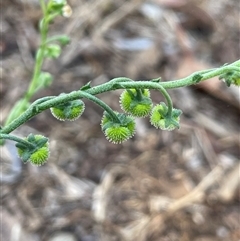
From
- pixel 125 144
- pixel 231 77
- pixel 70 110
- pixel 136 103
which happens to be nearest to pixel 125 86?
pixel 136 103

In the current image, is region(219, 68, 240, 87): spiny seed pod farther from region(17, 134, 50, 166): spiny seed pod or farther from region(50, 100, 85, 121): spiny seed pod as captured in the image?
region(17, 134, 50, 166): spiny seed pod

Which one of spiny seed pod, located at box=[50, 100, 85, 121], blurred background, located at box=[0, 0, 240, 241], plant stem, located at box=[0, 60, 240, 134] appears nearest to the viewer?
plant stem, located at box=[0, 60, 240, 134]

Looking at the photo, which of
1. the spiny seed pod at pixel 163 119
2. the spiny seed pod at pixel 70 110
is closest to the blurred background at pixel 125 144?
the spiny seed pod at pixel 70 110

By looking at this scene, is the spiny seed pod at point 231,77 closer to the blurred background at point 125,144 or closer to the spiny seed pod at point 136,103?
the spiny seed pod at point 136,103

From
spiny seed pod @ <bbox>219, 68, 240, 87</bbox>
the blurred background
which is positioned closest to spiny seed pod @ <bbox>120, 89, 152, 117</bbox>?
spiny seed pod @ <bbox>219, 68, 240, 87</bbox>

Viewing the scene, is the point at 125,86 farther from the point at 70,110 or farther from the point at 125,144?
the point at 125,144

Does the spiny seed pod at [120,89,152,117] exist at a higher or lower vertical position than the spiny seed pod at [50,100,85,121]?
higher
